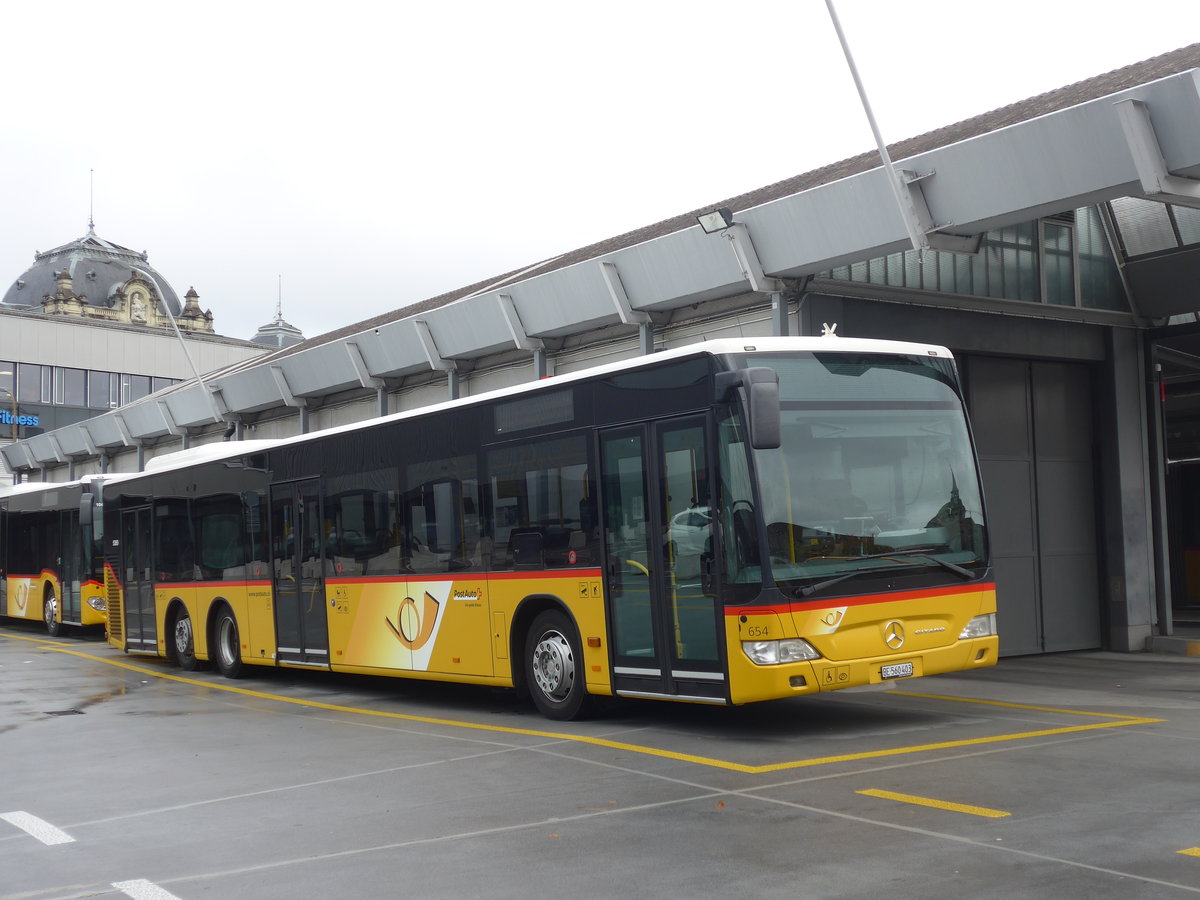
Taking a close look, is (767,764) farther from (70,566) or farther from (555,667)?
(70,566)

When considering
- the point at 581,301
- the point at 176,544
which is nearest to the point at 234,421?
the point at 176,544

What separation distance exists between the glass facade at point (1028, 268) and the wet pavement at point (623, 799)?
5.33 metres

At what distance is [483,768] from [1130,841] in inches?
178

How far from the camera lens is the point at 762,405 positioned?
9.56 m

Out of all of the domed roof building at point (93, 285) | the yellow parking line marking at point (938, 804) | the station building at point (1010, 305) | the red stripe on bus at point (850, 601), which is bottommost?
the yellow parking line marking at point (938, 804)

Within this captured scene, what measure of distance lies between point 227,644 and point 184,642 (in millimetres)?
1610

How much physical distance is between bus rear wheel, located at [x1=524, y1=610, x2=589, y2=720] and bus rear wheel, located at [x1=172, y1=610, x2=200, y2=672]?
8696 millimetres

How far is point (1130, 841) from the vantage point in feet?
21.2

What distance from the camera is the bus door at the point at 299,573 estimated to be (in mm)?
15664

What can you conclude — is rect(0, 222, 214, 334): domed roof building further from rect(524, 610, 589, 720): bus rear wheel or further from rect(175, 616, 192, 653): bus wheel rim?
rect(524, 610, 589, 720): bus rear wheel

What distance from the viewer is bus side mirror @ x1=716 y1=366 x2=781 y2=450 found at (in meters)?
9.53

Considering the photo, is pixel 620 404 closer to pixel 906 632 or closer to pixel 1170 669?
pixel 906 632

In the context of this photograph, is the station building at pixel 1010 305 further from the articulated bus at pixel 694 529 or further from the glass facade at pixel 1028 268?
the articulated bus at pixel 694 529

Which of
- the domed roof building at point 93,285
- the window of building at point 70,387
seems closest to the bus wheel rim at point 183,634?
the window of building at point 70,387
